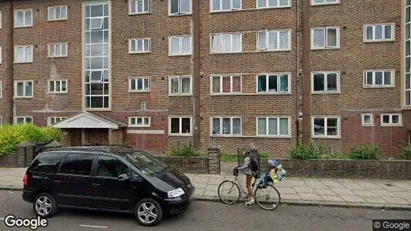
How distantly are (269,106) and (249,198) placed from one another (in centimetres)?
1066

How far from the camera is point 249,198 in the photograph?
26.0ft

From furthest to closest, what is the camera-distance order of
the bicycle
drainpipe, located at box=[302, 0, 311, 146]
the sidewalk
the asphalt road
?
drainpipe, located at box=[302, 0, 311, 146], the sidewalk, the bicycle, the asphalt road

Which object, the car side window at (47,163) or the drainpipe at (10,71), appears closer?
the car side window at (47,163)

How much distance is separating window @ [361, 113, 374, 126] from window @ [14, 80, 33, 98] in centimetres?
2223

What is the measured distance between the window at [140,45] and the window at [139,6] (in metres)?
1.93

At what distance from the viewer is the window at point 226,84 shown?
18406 mm

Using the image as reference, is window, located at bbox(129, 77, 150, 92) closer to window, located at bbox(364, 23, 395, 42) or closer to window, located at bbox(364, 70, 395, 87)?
window, located at bbox(364, 70, 395, 87)

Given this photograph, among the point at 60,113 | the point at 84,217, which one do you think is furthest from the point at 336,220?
the point at 60,113

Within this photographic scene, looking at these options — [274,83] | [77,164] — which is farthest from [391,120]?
[77,164]

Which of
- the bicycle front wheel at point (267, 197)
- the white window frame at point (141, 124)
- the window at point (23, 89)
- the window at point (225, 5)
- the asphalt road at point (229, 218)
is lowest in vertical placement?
the asphalt road at point (229, 218)

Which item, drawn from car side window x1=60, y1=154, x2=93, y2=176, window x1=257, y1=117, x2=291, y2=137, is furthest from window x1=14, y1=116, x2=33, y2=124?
car side window x1=60, y1=154, x2=93, y2=176

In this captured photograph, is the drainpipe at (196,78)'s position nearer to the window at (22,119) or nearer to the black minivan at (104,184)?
the black minivan at (104,184)

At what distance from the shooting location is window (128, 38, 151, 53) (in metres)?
19.7

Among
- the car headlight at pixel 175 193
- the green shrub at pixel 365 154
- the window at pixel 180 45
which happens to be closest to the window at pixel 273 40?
the window at pixel 180 45
